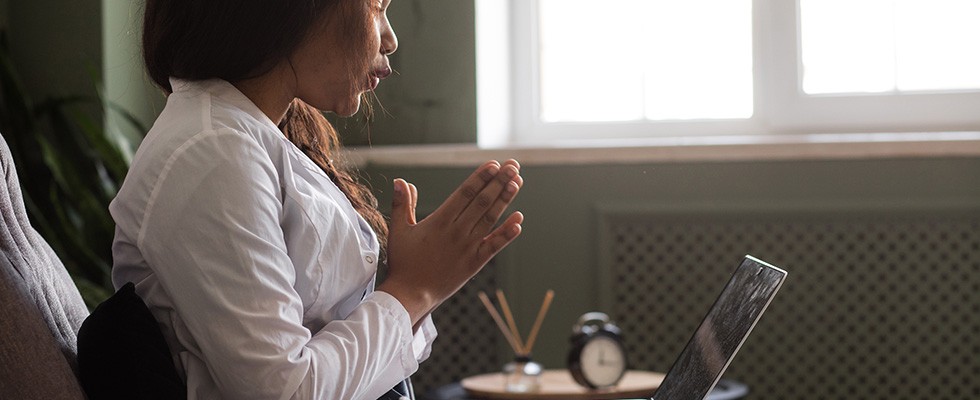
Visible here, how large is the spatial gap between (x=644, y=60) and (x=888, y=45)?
73 centimetres

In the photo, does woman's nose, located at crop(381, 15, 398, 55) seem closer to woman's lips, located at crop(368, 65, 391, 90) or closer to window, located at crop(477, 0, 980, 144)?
woman's lips, located at crop(368, 65, 391, 90)

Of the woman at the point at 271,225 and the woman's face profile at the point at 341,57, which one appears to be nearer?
the woman at the point at 271,225

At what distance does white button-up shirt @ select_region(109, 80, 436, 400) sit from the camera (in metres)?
0.95

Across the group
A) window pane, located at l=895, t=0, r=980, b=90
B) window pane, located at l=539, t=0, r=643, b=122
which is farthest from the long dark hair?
window pane, located at l=895, t=0, r=980, b=90

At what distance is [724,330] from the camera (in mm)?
1203

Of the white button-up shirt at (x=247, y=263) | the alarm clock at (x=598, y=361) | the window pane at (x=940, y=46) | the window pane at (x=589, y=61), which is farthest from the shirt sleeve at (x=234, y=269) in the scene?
the window pane at (x=940, y=46)

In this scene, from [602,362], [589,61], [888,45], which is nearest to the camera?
[602,362]

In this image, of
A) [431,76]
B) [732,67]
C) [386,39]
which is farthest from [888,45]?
[386,39]

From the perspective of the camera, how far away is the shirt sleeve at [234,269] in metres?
0.95

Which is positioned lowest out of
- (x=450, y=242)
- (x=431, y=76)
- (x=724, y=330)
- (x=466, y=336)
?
(x=466, y=336)

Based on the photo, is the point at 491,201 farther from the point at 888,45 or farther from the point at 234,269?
the point at 888,45

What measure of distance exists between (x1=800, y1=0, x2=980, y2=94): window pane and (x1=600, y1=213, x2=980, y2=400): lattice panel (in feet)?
1.72

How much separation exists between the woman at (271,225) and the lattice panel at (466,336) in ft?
7.02

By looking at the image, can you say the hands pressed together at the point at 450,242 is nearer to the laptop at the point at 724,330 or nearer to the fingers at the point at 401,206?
the fingers at the point at 401,206
